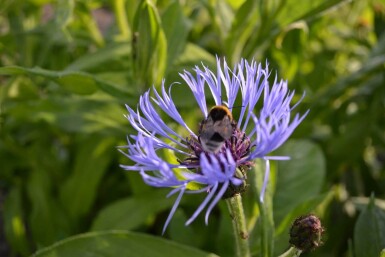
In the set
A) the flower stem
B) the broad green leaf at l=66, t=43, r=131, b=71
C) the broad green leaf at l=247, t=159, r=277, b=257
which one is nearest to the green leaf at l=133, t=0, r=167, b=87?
the broad green leaf at l=66, t=43, r=131, b=71

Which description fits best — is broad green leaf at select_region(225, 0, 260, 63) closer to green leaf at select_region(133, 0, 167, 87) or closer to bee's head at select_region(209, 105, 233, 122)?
green leaf at select_region(133, 0, 167, 87)

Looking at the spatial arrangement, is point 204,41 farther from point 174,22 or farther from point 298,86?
point 174,22

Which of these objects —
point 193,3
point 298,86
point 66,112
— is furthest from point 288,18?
point 66,112

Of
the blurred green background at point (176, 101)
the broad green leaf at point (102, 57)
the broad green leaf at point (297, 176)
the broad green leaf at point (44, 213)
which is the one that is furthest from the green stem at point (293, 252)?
the broad green leaf at point (44, 213)

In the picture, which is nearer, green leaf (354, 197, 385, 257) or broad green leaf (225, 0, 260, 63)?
green leaf (354, 197, 385, 257)

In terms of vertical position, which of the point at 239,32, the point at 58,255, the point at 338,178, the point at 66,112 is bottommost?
the point at 58,255

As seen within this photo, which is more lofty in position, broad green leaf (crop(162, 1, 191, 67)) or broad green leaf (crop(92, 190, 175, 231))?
broad green leaf (crop(162, 1, 191, 67))
